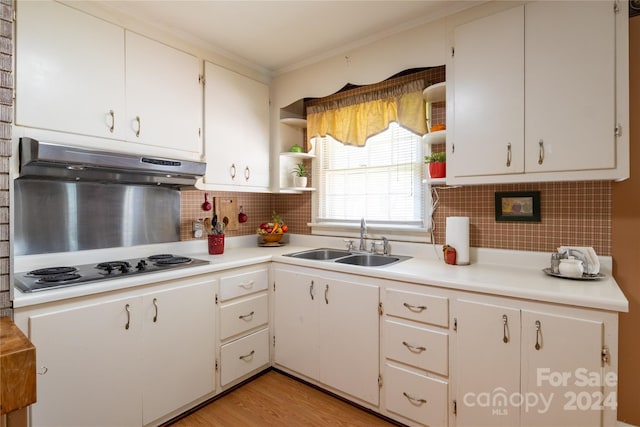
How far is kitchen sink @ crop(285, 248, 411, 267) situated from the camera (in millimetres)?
2493

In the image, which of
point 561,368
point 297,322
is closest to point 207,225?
point 297,322

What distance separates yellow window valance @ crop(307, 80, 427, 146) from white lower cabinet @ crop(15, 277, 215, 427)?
1583 millimetres

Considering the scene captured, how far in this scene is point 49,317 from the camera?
150cm

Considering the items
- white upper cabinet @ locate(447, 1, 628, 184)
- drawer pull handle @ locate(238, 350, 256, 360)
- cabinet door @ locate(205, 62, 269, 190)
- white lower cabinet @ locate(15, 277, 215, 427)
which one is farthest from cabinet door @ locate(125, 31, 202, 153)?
white upper cabinet @ locate(447, 1, 628, 184)

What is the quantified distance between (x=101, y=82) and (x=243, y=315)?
1680 mm

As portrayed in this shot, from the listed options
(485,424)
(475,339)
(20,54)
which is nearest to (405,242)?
(475,339)

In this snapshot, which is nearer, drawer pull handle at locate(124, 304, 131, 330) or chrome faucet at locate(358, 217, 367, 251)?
drawer pull handle at locate(124, 304, 131, 330)

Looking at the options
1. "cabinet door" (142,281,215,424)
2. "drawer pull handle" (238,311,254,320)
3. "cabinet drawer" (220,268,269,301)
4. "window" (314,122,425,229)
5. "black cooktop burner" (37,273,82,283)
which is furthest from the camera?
"window" (314,122,425,229)

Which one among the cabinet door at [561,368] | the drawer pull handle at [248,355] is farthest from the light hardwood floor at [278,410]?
the cabinet door at [561,368]

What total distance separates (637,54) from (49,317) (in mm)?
3095

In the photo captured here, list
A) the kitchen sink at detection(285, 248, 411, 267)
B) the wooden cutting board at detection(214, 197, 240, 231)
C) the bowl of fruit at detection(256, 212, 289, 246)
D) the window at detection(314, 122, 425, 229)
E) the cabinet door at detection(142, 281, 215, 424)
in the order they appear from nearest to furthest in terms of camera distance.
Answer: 1. the cabinet door at detection(142, 281, 215, 424)
2. the kitchen sink at detection(285, 248, 411, 267)
3. the window at detection(314, 122, 425, 229)
4. the wooden cutting board at detection(214, 197, 240, 231)
5. the bowl of fruit at detection(256, 212, 289, 246)

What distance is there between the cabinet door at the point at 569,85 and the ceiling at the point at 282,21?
53cm

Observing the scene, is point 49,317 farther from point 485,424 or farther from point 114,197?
point 485,424

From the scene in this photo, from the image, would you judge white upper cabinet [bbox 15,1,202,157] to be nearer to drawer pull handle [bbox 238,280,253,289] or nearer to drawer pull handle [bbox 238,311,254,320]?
drawer pull handle [bbox 238,280,253,289]
